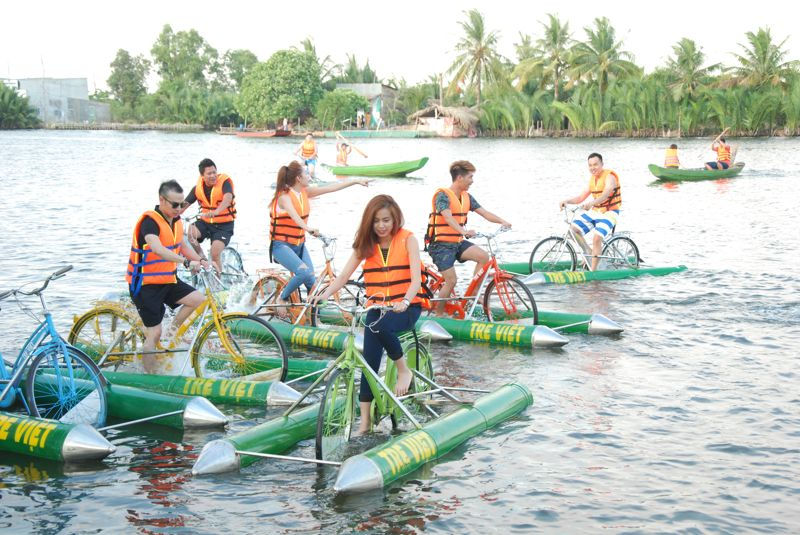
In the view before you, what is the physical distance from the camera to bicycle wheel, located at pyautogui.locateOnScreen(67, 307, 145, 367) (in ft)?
30.7

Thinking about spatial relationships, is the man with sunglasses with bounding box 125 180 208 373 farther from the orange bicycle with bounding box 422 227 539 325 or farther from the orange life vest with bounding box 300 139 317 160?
the orange life vest with bounding box 300 139 317 160

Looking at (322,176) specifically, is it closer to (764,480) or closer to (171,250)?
(171,250)

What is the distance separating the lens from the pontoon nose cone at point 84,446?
22.9 ft

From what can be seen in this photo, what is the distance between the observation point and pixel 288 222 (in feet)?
36.0

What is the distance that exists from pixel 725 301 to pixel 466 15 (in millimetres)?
76084

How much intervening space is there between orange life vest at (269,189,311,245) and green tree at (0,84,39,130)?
110417 mm

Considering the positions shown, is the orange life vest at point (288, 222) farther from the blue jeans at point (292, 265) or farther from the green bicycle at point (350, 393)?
the green bicycle at point (350, 393)

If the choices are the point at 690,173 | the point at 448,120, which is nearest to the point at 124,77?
the point at 448,120

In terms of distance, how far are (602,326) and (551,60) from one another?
72.8m

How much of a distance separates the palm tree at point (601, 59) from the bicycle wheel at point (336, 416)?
71861mm

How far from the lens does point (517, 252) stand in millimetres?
19453

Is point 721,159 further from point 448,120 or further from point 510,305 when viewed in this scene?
point 448,120

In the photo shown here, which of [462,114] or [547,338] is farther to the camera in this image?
[462,114]

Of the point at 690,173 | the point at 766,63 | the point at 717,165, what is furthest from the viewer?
the point at 766,63
